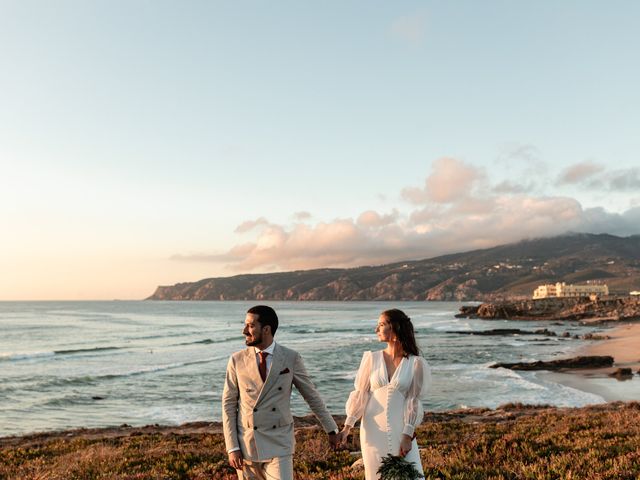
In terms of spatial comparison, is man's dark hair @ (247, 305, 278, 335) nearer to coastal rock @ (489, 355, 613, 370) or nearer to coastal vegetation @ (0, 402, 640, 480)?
coastal vegetation @ (0, 402, 640, 480)

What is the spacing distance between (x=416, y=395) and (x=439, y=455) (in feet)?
17.2

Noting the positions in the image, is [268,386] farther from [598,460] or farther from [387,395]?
[598,460]

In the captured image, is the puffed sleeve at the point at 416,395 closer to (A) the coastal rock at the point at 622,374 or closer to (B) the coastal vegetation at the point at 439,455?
(B) the coastal vegetation at the point at 439,455

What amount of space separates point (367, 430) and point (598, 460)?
520cm

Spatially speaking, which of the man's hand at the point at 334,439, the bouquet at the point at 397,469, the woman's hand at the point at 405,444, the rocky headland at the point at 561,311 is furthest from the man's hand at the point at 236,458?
the rocky headland at the point at 561,311

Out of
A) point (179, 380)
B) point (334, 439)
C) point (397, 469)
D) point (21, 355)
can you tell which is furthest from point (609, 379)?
point (21, 355)

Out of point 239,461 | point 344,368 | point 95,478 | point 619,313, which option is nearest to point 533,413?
point 95,478

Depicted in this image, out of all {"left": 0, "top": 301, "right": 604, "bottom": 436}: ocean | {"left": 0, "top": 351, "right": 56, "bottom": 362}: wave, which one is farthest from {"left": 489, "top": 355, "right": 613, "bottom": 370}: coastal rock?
{"left": 0, "top": 351, "right": 56, "bottom": 362}: wave

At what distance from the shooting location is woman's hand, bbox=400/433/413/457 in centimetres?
532

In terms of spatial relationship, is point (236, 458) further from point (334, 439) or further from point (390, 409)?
point (390, 409)

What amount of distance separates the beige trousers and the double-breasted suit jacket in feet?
0.25

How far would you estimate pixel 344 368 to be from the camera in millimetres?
41750

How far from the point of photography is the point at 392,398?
5.44 m

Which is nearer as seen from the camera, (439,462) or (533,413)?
(439,462)
